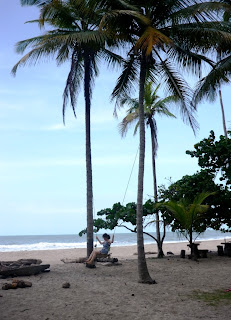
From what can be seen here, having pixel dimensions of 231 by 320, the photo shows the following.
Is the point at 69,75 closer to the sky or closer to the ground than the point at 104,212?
closer to the sky

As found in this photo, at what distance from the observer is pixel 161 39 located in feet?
29.3

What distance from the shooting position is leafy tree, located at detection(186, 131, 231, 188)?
1475cm

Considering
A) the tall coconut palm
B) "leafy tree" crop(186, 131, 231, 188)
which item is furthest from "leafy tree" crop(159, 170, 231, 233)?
the tall coconut palm

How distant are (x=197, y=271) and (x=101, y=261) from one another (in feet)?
13.0

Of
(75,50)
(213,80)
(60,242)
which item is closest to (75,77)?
(75,50)

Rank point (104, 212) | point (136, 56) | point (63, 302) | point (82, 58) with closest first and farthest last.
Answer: point (63, 302), point (136, 56), point (82, 58), point (104, 212)

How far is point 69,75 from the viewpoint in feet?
43.9

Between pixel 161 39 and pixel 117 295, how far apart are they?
248 inches

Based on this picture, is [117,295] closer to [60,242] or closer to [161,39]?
[161,39]

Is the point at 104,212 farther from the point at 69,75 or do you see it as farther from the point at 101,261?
the point at 69,75

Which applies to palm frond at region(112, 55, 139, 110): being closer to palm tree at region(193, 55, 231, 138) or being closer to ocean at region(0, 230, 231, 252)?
palm tree at region(193, 55, 231, 138)

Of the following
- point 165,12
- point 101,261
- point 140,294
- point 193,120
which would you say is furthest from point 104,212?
point 165,12

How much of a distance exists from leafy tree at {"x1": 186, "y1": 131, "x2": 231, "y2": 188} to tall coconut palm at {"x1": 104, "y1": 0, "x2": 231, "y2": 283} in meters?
4.37

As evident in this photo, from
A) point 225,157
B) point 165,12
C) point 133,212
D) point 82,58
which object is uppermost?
point 82,58
